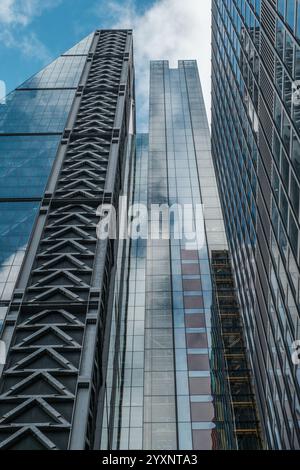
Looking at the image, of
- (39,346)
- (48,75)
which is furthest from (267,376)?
(48,75)

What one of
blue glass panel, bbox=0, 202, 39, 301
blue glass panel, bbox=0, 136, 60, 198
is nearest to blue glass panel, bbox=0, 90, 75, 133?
blue glass panel, bbox=0, 136, 60, 198

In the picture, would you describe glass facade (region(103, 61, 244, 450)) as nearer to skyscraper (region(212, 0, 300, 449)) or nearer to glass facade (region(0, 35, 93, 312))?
skyscraper (region(212, 0, 300, 449))

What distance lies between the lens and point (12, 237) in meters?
56.7

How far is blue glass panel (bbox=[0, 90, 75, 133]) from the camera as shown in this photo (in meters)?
75.2

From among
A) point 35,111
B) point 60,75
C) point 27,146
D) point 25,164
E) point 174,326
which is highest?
point 60,75

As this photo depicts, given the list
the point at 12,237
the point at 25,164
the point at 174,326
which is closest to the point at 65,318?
the point at 12,237

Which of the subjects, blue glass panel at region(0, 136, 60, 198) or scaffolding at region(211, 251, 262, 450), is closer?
scaffolding at region(211, 251, 262, 450)

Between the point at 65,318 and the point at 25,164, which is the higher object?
the point at 25,164

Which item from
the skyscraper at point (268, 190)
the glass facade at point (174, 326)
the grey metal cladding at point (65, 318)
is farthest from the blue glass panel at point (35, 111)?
the skyscraper at point (268, 190)

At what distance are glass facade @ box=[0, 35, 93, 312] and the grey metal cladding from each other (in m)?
8.48

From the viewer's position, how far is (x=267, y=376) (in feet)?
114

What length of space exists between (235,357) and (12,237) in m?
25.0

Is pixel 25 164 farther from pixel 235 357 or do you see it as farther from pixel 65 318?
pixel 65 318

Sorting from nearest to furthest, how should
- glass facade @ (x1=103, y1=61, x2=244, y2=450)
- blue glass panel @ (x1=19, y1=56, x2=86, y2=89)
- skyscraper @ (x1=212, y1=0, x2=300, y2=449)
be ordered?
skyscraper @ (x1=212, y1=0, x2=300, y2=449)
glass facade @ (x1=103, y1=61, x2=244, y2=450)
blue glass panel @ (x1=19, y1=56, x2=86, y2=89)
